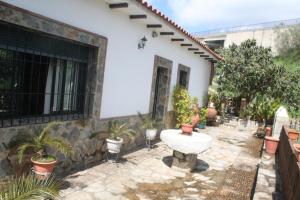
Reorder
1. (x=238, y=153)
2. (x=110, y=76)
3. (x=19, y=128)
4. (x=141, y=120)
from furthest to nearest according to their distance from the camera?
(x=238, y=153), (x=141, y=120), (x=110, y=76), (x=19, y=128)

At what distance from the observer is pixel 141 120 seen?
966 cm

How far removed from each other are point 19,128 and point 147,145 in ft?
17.6

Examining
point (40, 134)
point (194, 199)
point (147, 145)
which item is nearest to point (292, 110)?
point (147, 145)

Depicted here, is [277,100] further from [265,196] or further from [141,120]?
[265,196]

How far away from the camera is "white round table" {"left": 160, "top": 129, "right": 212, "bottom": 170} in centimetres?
746

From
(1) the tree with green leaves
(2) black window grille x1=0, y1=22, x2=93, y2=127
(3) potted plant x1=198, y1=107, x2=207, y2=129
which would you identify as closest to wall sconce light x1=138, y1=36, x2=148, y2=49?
(2) black window grille x1=0, y1=22, x2=93, y2=127

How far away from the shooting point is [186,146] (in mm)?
7465

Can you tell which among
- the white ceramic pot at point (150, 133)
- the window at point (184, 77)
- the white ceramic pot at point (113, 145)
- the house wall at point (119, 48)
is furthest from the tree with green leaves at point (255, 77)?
the white ceramic pot at point (113, 145)

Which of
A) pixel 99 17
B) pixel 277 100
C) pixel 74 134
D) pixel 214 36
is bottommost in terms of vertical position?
pixel 74 134

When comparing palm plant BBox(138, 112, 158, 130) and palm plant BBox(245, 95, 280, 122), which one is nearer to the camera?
palm plant BBox(138, 112, 158, 130)

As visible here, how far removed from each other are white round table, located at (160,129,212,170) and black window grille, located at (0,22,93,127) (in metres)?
2.22

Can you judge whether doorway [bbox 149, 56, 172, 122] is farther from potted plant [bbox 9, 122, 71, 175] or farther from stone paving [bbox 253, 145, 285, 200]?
potted plant [bbox 9, 122, 71, 175]

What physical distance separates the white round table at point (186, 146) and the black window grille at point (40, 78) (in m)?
2.22

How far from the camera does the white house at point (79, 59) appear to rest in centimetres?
516
